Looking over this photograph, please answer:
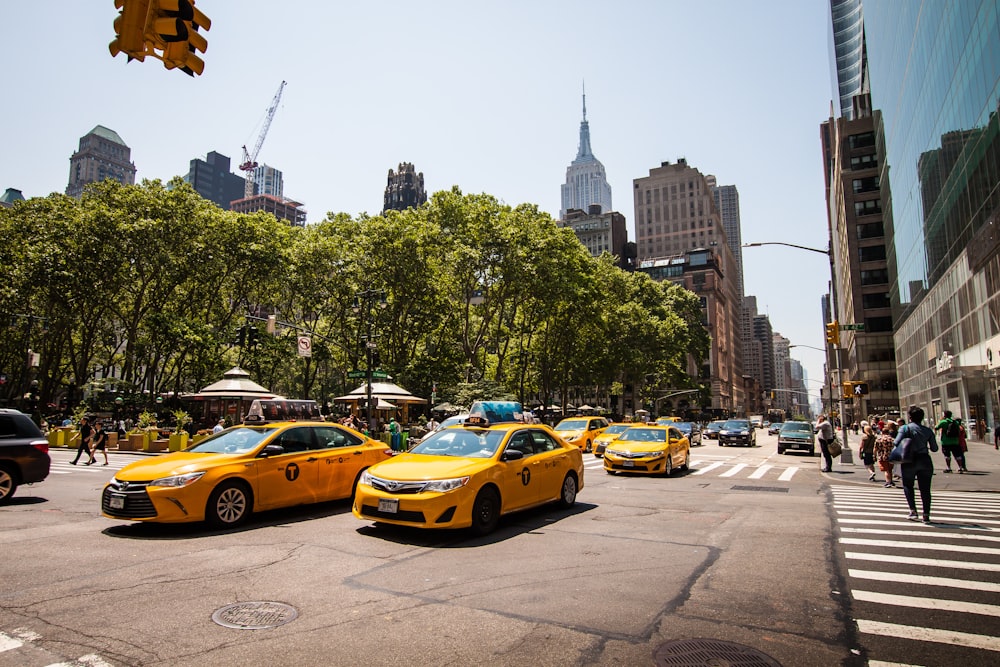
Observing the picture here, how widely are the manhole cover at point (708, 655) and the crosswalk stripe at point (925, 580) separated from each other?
275 cm

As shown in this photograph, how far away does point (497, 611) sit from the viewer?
4984 millimetres

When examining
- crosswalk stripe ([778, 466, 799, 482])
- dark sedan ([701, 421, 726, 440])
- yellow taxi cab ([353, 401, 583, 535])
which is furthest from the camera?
dark sedan ([701, 421, 726, 440])

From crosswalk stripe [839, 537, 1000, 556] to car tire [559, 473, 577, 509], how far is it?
4.19 m

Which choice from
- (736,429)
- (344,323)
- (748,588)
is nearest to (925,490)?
(748,588)

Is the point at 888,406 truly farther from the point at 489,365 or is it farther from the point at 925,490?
the point at 925,490

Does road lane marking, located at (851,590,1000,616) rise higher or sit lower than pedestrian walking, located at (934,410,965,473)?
lower

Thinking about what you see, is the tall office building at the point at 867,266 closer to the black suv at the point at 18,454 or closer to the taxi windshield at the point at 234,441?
the taxi windshield at the point at 234,441

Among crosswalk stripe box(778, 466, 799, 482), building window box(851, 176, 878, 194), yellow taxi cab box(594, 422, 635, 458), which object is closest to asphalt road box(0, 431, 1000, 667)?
crosswalk stripe box(778, 466, 799, 482)

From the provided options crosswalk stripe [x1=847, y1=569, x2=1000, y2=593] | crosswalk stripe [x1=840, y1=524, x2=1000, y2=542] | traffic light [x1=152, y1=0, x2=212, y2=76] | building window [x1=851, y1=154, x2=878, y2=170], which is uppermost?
building window [x1=851, y1=154, x2=878, y2=170]

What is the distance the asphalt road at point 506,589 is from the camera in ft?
13.8

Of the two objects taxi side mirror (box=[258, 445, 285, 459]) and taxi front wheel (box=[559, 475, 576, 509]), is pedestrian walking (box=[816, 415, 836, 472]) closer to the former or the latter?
taxi front wheel (box=[559, 475, 576, 509])

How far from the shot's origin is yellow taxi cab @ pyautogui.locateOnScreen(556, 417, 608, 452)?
26398 millimetres

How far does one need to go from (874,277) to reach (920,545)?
78421 millimetres

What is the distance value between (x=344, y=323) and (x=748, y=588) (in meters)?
40.1
